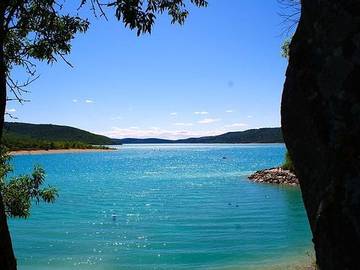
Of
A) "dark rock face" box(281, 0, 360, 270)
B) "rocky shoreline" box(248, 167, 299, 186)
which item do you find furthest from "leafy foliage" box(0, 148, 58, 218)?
"rocky shoreline" box(248, 167, 299, 186)

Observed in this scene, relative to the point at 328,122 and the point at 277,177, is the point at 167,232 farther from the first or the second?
the point at 277,177

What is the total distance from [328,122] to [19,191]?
46.2ft

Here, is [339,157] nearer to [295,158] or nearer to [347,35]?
[295,158]

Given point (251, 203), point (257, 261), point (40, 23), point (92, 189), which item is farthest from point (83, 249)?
point (92, 189)

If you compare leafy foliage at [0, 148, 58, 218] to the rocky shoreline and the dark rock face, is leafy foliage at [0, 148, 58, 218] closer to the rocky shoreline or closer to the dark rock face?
the dark rock face

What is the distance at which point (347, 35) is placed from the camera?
3.52 m

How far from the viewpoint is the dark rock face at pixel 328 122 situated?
128 inches

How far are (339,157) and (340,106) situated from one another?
1.23 feet

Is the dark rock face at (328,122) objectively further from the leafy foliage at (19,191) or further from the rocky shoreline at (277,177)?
the rocky shoreline at (277,177)

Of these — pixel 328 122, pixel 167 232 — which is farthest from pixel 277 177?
pixel 328 122

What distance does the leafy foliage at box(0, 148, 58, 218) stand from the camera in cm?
1538

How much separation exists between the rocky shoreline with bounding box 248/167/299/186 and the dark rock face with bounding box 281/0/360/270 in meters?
66.8

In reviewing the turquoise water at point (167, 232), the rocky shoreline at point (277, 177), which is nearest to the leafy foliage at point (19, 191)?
the turquoise water at point (167, 232)

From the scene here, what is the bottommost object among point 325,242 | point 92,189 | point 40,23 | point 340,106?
point 92,189
